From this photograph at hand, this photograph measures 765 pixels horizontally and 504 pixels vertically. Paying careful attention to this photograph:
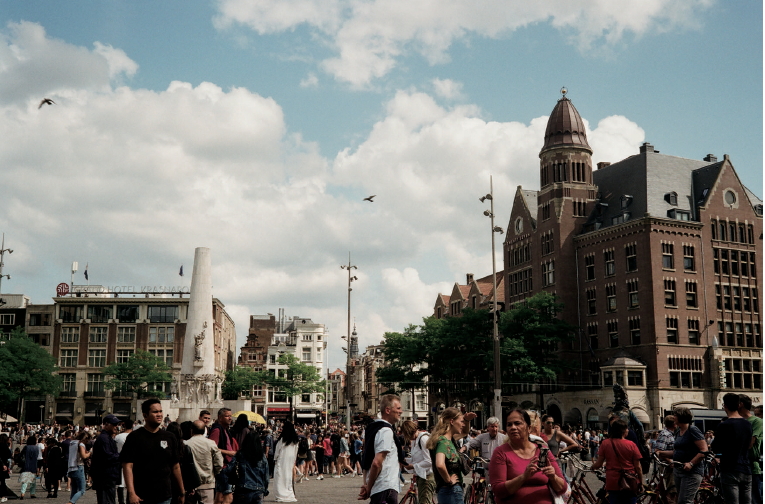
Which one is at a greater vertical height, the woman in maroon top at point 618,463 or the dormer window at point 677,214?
the dormer window at point 677,214

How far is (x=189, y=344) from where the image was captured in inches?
1845

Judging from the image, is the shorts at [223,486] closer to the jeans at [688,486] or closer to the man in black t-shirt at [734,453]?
the jeans at [688,486]

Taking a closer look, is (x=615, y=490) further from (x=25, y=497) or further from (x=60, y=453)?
(x=25, y=497)

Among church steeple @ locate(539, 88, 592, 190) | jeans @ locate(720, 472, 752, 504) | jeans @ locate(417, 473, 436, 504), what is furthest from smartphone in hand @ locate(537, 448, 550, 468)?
church steeple @ locate(539, 88, 592, 190)

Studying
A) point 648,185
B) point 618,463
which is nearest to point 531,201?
point 648,185

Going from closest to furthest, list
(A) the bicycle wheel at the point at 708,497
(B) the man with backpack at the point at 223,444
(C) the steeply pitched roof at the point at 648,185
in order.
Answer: (A) the bicycle wheel at the point at 708,497 < (B) the man with backpack at the point at 223,444 < (C) the steeply pitched roof at the point at 648,185

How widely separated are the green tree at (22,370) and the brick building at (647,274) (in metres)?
44.5

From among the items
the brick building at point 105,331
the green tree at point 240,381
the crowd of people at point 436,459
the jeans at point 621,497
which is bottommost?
the jeans at point 621,497

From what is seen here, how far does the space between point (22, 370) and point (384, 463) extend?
247ft

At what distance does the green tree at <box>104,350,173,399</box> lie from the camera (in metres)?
82.5

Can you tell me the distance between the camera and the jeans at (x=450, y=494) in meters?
9.95

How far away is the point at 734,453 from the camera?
10.9 m

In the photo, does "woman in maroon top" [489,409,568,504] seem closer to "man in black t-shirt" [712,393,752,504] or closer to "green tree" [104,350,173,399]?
"man in black t-shirt" [712,393,752,504]

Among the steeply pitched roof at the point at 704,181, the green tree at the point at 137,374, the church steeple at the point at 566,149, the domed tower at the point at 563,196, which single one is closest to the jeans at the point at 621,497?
the domed tower at the point at 563,196
